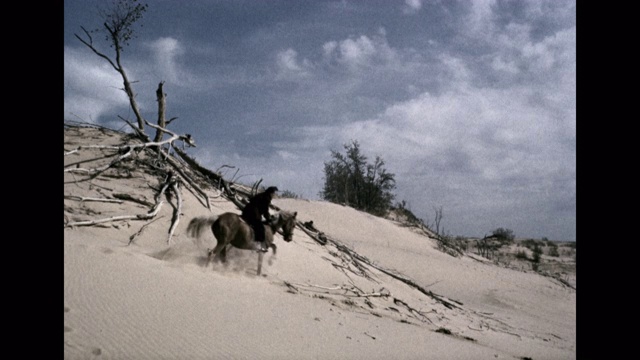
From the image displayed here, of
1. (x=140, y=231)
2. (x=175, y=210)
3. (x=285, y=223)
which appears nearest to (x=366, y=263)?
(x=285, y=223)

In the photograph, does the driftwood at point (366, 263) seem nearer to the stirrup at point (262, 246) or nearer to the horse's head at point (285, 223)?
the horse's head at point (285, 223)

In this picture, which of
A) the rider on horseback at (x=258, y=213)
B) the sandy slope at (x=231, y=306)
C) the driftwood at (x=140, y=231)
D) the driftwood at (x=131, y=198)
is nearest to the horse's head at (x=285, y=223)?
the sandy slope at (x=231, y=306)

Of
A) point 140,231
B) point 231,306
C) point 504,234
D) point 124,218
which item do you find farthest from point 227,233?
point 504,234

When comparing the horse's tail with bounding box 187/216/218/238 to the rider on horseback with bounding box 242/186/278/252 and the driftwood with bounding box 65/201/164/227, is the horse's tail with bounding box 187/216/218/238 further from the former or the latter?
the driftwood with bounding box 65/201/164/227

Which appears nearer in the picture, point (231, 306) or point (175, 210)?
point (231, 306)

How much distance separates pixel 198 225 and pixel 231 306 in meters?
2.48

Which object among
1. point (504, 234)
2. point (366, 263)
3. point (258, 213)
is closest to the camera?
point (258, 213)

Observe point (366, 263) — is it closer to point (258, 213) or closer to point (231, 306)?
point (258, 213)

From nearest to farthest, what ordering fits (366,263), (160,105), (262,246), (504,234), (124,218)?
(124,218), (262,246), (366,263), (160,105), (504,234)

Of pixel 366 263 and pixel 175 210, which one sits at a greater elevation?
pixel 175 210

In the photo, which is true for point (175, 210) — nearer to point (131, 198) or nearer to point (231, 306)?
point (131, 198)

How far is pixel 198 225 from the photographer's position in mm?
6258
